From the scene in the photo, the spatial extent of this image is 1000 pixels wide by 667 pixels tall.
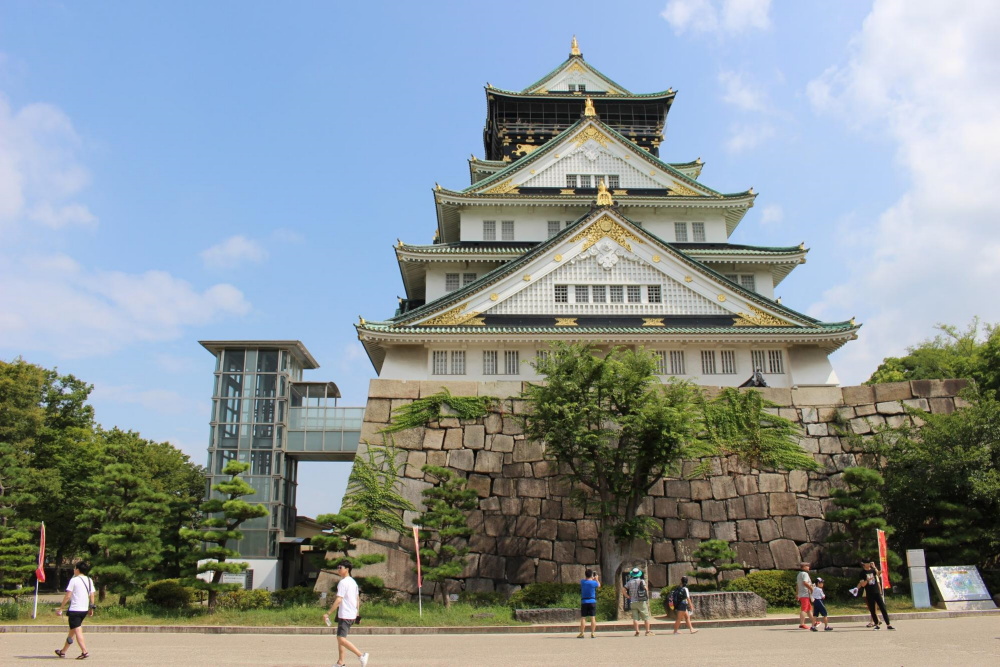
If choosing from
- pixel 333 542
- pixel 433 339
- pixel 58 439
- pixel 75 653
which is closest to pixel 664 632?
pixel 333 542

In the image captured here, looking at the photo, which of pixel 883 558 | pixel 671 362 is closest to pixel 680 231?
pixel 671 362

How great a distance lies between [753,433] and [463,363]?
9708 millimetres

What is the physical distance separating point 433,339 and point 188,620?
37.3 feet

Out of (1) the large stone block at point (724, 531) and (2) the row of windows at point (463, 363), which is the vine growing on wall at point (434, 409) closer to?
(2) the row of windows at point (463, 363)

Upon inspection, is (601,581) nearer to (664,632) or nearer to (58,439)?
(664,632)

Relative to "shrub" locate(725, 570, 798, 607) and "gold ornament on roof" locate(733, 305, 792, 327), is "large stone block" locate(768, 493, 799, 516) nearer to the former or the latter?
"shrub" locate(725, 570, 798, 607)

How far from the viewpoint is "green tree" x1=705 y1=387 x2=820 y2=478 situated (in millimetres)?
21562

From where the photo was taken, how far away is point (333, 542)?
17.9 metres

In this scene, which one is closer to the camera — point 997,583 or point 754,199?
point 997,583

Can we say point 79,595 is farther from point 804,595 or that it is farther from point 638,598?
point 804,595

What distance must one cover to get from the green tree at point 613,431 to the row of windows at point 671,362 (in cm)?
752

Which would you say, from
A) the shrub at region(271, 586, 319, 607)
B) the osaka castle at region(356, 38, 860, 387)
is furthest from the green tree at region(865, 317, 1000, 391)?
the shrub at region(271, 586, 319, 607)

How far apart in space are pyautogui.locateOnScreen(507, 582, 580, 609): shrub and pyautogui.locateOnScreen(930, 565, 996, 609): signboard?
7.54 m

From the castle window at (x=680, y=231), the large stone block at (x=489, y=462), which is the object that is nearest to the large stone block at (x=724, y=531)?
the large stone block at (x=489, y=462)
